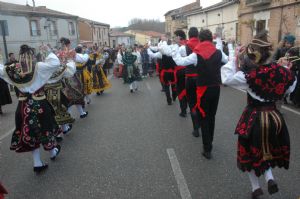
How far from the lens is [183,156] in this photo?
4727 mm

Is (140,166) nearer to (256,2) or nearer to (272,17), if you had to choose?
(272,17)

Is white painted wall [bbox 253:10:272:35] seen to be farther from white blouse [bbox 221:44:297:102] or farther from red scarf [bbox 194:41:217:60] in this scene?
white blouse [bbox 221:44:297:102]

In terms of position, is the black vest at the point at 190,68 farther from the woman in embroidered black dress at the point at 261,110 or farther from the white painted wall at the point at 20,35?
the white painted wall at the point at 20,35

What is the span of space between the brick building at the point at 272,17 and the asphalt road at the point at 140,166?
1191 cm

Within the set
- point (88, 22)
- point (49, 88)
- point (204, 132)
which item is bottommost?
point (204, 132)

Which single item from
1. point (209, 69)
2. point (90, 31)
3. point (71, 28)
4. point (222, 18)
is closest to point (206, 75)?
point (209, 69)

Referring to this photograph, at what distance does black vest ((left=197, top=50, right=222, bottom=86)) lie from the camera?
441 centimetres

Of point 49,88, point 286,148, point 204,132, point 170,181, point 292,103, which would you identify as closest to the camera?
point 286,148

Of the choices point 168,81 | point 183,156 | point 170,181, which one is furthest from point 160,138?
point 168,81

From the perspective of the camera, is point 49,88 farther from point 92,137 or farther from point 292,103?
point 292,103

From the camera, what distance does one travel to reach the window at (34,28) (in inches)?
1325

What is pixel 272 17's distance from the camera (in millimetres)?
18969

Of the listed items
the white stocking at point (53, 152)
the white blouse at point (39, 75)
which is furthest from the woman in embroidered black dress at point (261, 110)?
the white stocking at point (53, 152)

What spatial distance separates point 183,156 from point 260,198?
152 centimetres
